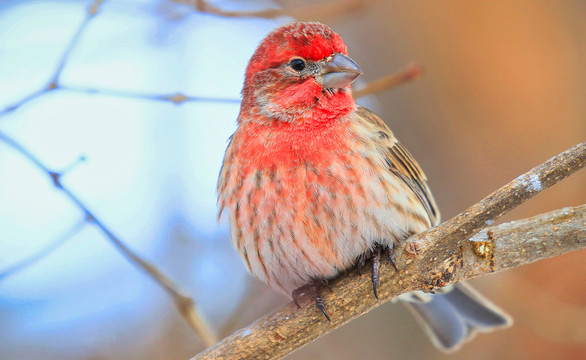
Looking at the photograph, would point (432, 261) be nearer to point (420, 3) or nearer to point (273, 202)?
point (273, 202)

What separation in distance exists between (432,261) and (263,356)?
3.62ft

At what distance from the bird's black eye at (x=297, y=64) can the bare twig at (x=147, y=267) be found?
159 cm

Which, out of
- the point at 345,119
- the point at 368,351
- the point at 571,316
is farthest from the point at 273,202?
the point at 571,316

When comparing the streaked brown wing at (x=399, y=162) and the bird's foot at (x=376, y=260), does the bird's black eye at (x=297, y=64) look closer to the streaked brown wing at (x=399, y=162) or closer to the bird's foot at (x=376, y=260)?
the streaked brown wing at (x=399, y=162)

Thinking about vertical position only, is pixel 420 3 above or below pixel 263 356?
above

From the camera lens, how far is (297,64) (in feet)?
13.6

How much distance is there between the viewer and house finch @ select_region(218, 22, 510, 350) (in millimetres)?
3807

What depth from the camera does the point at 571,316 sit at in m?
5.36

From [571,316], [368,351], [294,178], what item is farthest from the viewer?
[368,351]

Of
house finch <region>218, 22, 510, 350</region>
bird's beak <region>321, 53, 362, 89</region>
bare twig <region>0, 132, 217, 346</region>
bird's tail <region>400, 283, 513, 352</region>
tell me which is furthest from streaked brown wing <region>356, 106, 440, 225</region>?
bare twig <region>0, 132, 217, 346</region>

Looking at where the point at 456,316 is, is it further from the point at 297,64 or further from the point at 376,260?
the point at 297,64

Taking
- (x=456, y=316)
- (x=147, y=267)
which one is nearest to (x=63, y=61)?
(x=147, y=267)

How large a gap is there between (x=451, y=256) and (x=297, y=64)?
1.63 metres

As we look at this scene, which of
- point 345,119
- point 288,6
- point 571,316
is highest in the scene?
point 288,6
